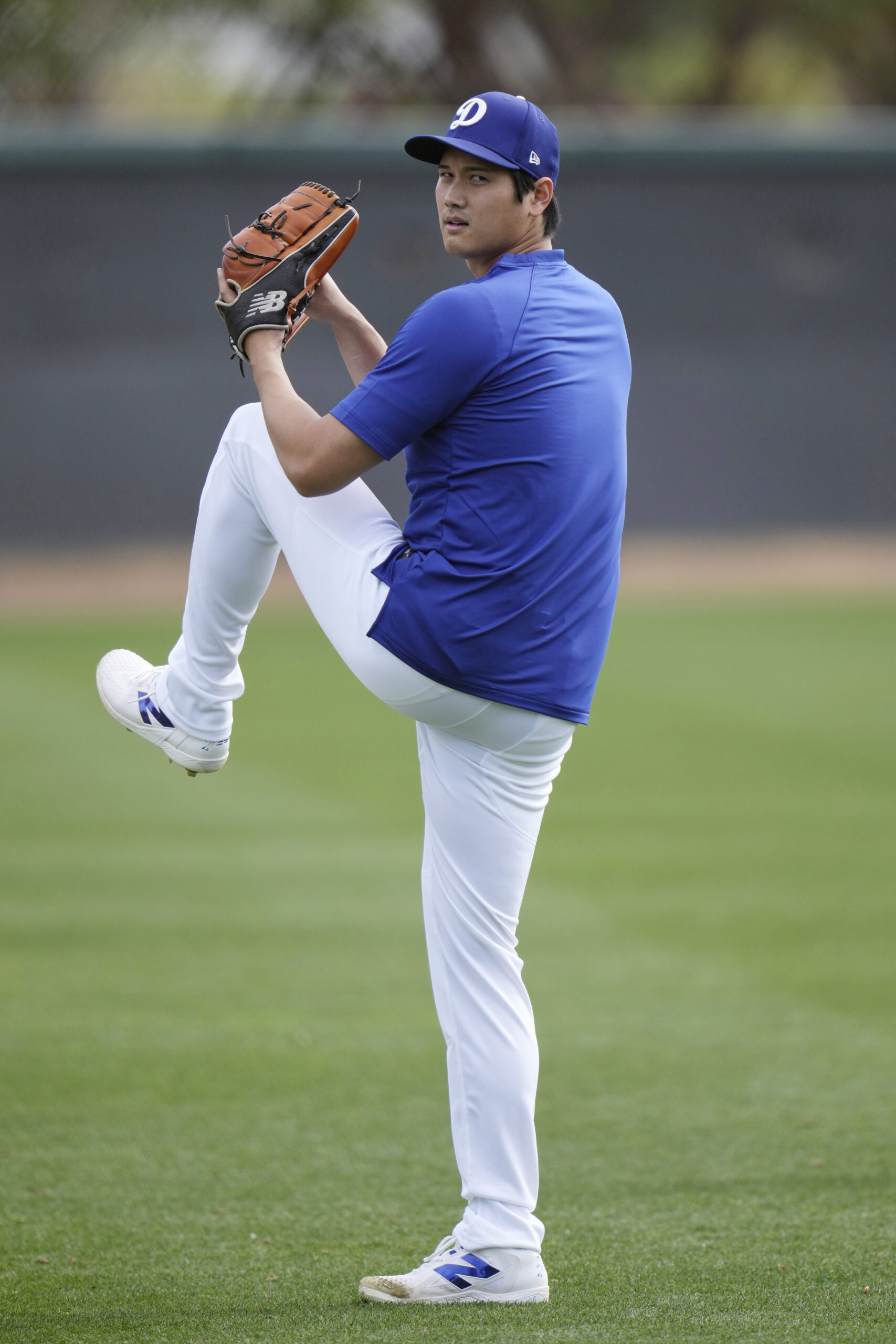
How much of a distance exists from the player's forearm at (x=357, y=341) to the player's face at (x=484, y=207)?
0.35 metres

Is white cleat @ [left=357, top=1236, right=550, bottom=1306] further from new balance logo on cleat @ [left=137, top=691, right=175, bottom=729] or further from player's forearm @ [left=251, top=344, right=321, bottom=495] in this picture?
player's forearm @ [left=251, top=344, right=321, bottom=495]

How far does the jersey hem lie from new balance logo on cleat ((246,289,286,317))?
573 mm

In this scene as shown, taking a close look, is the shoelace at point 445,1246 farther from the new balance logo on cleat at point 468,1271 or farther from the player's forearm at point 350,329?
the player's forearm at point 350,329

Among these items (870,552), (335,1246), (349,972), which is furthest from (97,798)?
(870,552)

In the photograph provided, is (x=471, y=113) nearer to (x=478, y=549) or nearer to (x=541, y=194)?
(x=541, y=194)

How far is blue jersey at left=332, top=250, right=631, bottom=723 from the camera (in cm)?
258

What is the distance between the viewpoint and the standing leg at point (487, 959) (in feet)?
9.10

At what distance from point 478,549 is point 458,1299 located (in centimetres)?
128

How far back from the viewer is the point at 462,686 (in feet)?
8.84

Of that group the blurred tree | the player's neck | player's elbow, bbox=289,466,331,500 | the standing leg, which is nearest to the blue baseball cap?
the player's neck

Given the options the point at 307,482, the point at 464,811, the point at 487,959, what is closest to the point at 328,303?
the point at 307,482

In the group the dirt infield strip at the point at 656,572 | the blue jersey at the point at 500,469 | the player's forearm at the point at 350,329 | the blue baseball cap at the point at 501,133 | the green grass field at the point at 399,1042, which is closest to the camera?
the blue jersey at the point at 500,469

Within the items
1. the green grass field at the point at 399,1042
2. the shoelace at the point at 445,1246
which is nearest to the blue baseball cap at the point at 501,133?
the shoelace at the point at 445,1246

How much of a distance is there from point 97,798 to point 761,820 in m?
3.23
